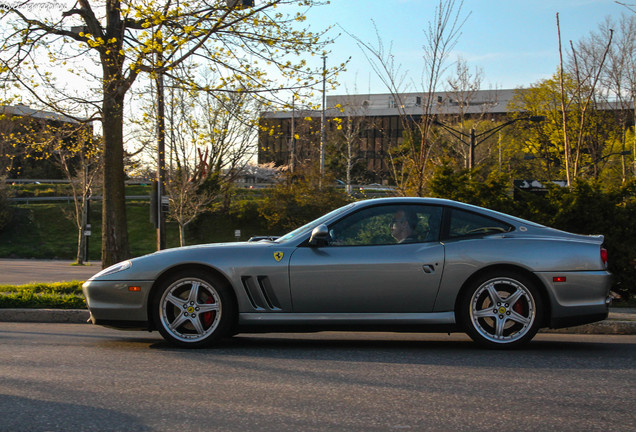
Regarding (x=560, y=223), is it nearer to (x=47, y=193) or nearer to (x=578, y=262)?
(x=578, y=262)

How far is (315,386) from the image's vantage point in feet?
15.7

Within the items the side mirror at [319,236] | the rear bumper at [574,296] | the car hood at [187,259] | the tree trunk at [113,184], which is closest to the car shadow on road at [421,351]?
the rear bumper at [574,296]

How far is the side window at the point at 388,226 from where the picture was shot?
6473mm

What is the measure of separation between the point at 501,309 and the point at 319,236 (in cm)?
173

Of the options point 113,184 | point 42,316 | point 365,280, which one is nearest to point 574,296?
point 365,280

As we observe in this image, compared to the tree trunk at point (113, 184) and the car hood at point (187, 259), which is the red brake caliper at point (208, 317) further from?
the tree trunk at point (113, 184)

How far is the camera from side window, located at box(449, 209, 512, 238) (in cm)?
656

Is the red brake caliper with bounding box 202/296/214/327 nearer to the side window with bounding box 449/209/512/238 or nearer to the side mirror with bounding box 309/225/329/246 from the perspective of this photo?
the side mirror with bounding box 309/225/329/246

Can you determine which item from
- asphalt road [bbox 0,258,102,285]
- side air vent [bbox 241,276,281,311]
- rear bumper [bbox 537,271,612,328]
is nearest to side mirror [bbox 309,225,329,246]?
side air vent [bbox 241,276,281,311]

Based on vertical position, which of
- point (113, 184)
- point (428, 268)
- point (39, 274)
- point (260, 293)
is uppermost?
point (113, 184)

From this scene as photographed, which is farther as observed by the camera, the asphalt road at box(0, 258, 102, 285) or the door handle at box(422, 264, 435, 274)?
the asphalt road at box(0, 258, 102, 285)

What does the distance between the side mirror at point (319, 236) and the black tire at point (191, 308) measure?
2.85 ft

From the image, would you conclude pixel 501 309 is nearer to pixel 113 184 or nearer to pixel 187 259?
pixel 187 259

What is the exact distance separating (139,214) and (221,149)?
14530mm
